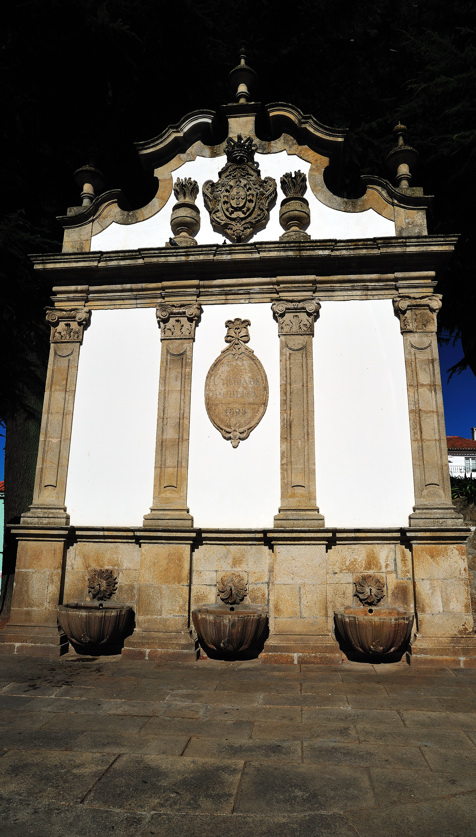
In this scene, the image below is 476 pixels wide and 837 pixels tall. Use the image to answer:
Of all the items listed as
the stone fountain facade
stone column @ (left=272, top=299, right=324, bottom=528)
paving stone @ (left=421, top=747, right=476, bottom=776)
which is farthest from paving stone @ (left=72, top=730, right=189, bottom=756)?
stone column @ (left=272, top=299, right=324, bottom=528)

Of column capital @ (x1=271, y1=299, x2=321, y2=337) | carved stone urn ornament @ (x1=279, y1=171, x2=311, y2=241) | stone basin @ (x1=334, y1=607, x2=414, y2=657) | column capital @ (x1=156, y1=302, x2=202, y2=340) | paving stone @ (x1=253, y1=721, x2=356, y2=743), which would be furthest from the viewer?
carved stone urn ornament @ (x1=279, y1=171, x2=311, y2=241)

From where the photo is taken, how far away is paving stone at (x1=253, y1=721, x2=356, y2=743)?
451 centimetres

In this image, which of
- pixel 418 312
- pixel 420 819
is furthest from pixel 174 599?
pixel 418 312

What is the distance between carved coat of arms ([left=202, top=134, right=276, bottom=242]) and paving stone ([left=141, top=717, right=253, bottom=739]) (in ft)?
23.5

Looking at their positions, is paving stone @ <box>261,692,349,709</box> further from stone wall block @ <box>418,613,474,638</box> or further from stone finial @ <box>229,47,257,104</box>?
stone finial @ <box>229,47,257,104</box>

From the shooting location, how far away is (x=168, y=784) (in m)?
3.61

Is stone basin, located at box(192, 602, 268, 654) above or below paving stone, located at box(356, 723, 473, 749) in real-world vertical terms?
above

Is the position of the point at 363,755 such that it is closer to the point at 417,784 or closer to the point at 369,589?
the point at 417,784

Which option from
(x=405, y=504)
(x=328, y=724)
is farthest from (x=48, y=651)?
(x=405, y=504)

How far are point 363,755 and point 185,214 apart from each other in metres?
8.18

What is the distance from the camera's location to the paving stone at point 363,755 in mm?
3963

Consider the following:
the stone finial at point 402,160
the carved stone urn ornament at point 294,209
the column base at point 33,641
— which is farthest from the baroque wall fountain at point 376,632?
the stone finial at point 402,160

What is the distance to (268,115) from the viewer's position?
384 inches

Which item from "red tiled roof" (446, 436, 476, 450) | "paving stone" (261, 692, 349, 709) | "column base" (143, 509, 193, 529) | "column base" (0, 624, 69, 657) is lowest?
"paving stone" (261, 692, 349, 709)
